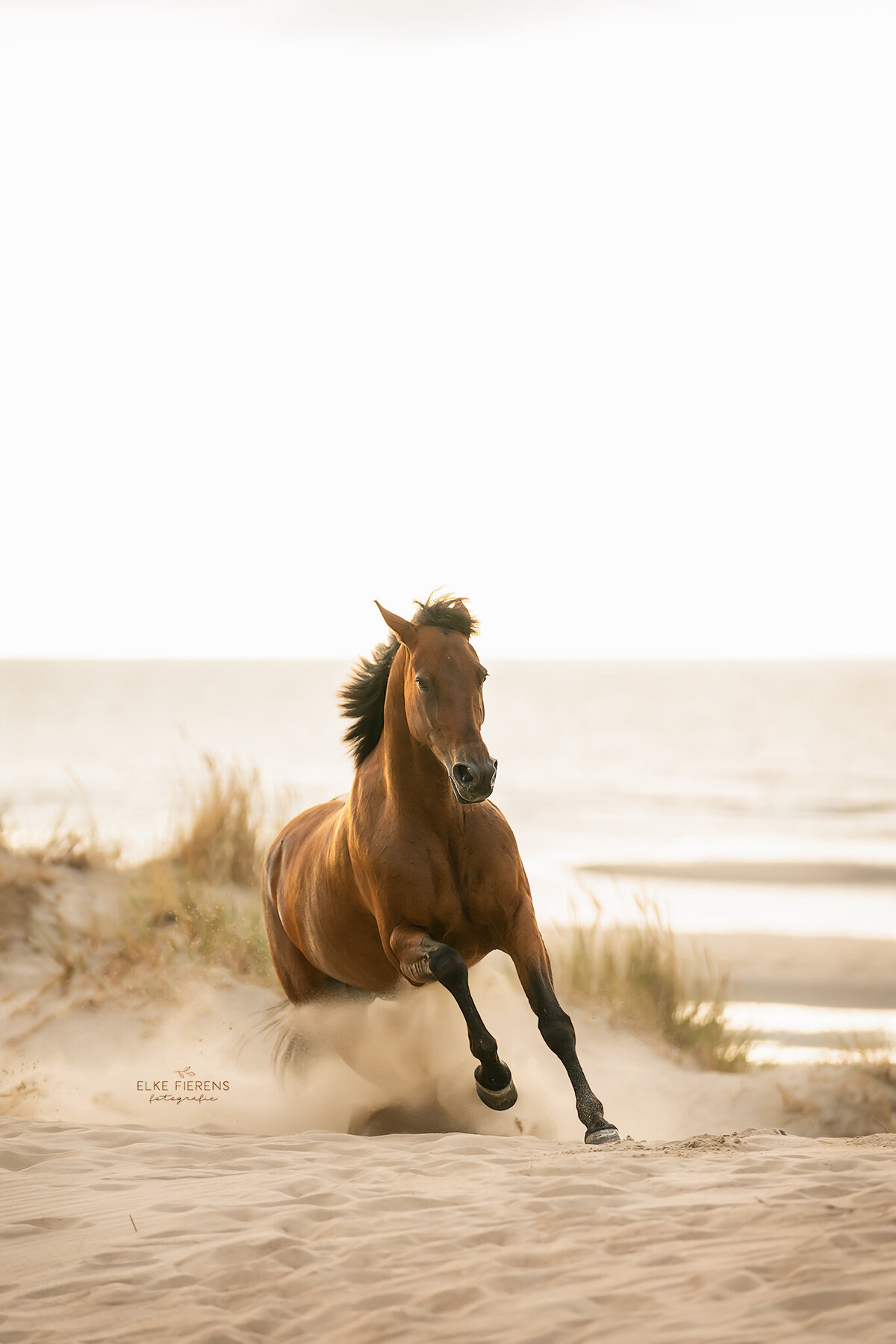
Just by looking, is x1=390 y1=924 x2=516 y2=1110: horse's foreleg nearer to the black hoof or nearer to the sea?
the black hoof

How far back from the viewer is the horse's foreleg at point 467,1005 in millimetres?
5035

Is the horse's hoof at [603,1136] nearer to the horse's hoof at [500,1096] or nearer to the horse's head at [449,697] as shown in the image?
the horse's hoof at [500,1096]

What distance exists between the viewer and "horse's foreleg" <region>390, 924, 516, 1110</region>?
5.04 metres

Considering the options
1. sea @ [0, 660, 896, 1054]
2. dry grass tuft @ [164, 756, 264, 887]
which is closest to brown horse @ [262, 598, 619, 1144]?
sea @ [0, 660, 896, 1054]

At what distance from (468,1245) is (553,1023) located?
1576 mm

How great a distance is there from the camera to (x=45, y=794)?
23.7 metres

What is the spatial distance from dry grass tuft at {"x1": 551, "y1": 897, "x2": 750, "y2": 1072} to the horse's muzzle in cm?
380

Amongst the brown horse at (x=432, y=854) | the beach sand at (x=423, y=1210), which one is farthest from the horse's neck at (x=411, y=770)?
the beach sand at (x=423, y=1210)

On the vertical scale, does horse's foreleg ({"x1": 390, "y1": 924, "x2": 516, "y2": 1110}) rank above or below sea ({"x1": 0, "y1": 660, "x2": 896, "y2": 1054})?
above

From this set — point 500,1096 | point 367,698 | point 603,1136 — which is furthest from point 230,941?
point 603,1136

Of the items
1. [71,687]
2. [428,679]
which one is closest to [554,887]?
[428,679]

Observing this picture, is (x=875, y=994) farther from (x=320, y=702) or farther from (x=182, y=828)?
(x=320, y=702)

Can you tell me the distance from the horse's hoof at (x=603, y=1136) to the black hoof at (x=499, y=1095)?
1.19 feet

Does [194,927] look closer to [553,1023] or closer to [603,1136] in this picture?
[553,1023]
